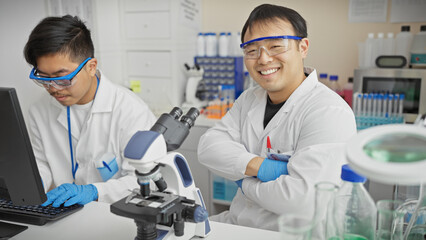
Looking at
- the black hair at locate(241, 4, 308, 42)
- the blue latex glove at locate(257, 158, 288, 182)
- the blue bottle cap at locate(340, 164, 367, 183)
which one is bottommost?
the blue latex glove at locate(257, 158, 288, 182)

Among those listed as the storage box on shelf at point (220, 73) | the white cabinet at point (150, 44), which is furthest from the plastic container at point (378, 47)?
the white cabinet at point (150, 44)

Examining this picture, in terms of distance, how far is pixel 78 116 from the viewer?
6.03 ft

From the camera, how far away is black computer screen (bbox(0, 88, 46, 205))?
1.01 m

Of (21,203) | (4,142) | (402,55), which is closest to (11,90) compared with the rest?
(4,142)

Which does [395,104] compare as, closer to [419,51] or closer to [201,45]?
[419,51]

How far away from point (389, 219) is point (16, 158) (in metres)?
1.06

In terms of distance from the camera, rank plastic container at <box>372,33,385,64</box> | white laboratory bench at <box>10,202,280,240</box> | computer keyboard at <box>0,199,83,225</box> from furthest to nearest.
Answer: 1. plastic container at <box>372,33,385,64</box>
2. computer keyboard at <box>0,199,83,225</box>
3. white laboratory bench at <box>10,202,280,240</box>

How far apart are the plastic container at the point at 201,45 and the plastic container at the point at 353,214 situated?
2.76m

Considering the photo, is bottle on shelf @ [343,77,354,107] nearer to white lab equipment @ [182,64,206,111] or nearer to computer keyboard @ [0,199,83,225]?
white lab equipment @ [182,64,206,111]

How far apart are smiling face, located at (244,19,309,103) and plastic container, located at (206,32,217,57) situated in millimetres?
1852

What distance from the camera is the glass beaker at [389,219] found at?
901mm

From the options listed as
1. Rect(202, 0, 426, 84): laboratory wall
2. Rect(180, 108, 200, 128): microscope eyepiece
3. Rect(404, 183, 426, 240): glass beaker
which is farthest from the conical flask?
Rect(202, 0, 426, 84): laboratory wall

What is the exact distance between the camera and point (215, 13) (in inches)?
138

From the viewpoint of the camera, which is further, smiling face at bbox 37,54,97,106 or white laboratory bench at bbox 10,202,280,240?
smiling face at bbox 37,54,97,106
